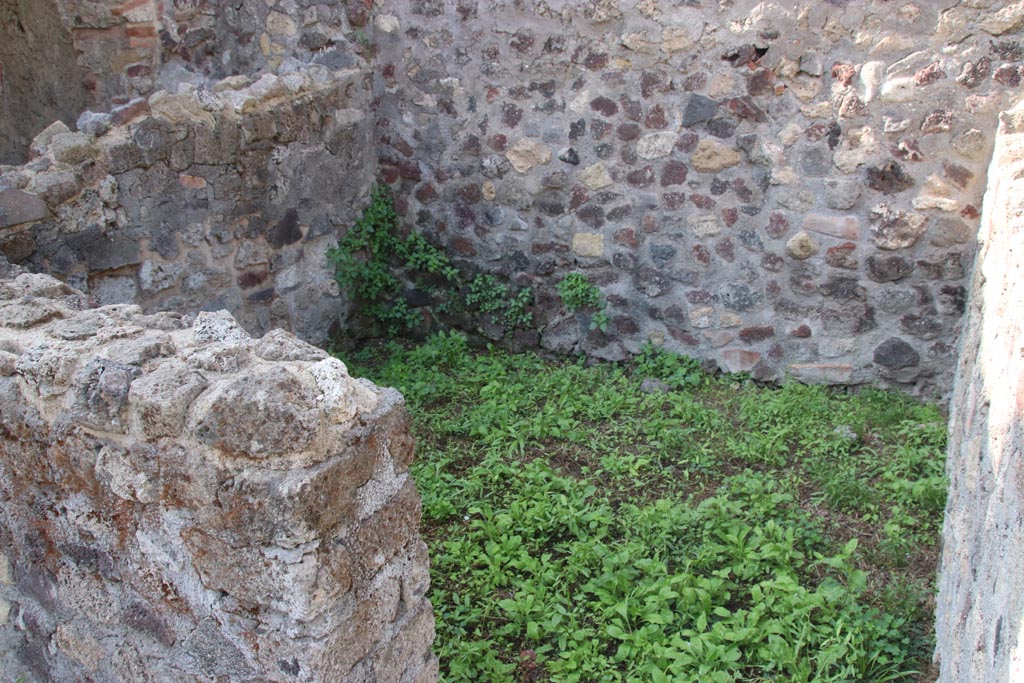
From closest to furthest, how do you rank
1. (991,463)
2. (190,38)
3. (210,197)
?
(991,463) < (210,197) < (190,38)

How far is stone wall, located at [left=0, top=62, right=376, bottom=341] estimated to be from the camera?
3590mm

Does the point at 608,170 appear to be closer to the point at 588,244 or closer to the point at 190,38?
the point at 588,244

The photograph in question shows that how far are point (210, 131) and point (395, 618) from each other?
108 inches

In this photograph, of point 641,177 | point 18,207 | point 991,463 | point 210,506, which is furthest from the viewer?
point 641,177

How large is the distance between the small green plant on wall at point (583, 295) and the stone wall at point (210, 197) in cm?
120

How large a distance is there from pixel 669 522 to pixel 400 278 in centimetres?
241

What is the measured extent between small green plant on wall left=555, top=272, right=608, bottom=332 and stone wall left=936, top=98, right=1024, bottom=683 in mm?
1697

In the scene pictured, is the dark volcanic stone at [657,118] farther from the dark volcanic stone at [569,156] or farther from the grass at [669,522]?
the grass at [669,522]

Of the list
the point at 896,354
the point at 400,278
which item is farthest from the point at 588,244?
the point at 896,354

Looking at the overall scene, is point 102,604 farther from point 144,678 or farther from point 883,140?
point 883,140

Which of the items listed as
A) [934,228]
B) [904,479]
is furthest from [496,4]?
[904,479]

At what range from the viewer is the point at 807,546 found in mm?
3197

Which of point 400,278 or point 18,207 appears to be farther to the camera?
point 400,278

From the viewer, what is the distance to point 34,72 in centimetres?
524
